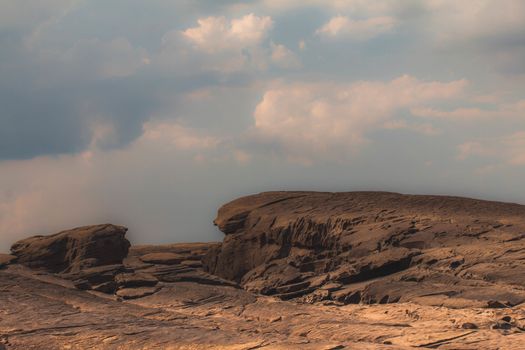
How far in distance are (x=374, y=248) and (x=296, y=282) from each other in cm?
255

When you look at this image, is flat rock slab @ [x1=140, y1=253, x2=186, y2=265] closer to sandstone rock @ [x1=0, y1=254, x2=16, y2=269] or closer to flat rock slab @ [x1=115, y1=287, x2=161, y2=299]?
sandstone rock @ [x1=0, y1=254, x2=16, y2=269]

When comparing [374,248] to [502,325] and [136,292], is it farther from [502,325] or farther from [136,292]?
[502,325]

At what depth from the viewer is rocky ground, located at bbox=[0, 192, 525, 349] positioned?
13.2 m

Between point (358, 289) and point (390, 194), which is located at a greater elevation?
point (390, 194)

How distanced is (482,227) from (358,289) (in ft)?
16.1

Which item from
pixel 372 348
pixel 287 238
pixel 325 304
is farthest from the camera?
pixel 287 238

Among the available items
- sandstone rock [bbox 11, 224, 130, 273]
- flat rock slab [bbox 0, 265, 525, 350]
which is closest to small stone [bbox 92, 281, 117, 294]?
flat rock slab [bbox 0, 265, 525, 350]

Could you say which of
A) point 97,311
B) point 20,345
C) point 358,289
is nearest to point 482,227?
point 358,289

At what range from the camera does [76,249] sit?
90.5 feet

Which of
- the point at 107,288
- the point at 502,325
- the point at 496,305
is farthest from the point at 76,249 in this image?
the point at 502,325

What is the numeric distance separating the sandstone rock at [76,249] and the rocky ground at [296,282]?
2.0 inches

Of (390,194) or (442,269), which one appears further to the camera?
(390,194)

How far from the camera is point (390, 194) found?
91.7ft

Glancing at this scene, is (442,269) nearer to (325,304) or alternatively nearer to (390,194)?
(325,304)
